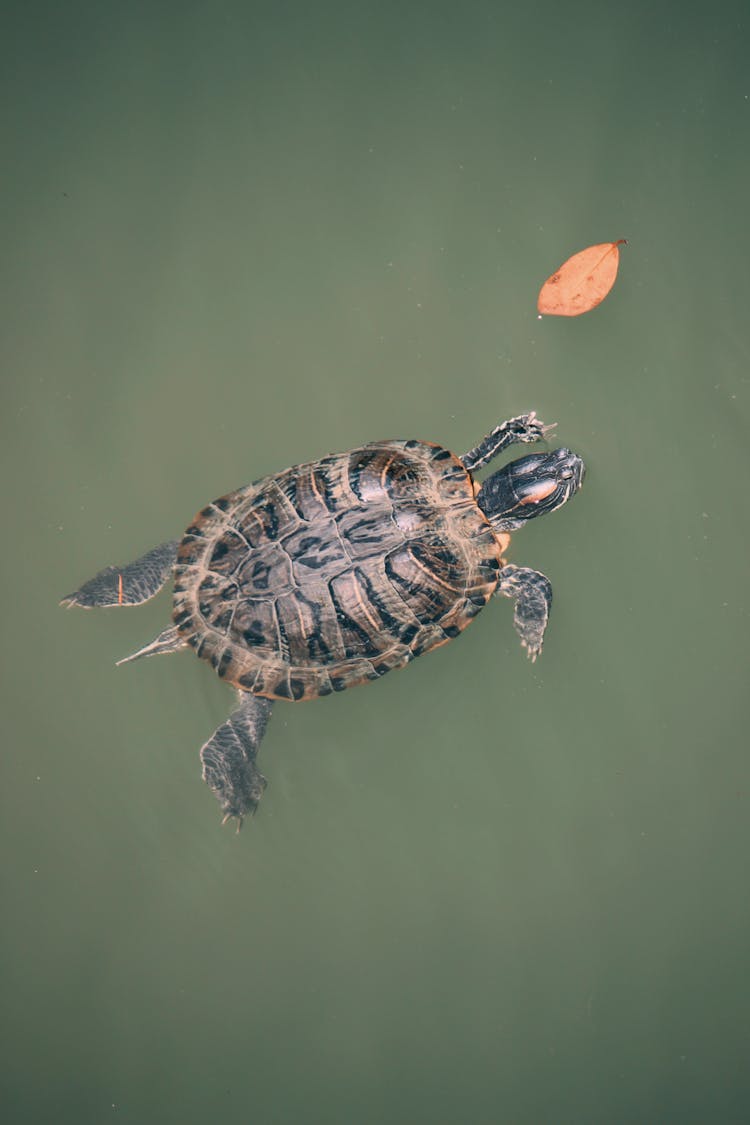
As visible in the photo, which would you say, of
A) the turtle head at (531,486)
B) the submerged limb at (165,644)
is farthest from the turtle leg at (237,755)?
the turtle head at (531,486)

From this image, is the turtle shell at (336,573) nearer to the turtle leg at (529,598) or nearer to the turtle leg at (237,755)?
the turtle leg at (529,598)

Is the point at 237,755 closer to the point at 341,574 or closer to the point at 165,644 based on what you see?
the point at 165,644

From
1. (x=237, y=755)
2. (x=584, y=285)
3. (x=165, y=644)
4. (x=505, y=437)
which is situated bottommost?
(x=237, y=755)

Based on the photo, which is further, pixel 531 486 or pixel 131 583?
pixel 131 583

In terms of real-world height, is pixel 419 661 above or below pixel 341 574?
below

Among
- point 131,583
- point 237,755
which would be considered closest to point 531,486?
point 237,755

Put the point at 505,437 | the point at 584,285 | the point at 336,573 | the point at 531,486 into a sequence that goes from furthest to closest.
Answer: the point at 584,285
the point at 505,437
the point at 531,486
the point at 336,573

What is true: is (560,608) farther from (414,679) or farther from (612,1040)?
(612,1040)
